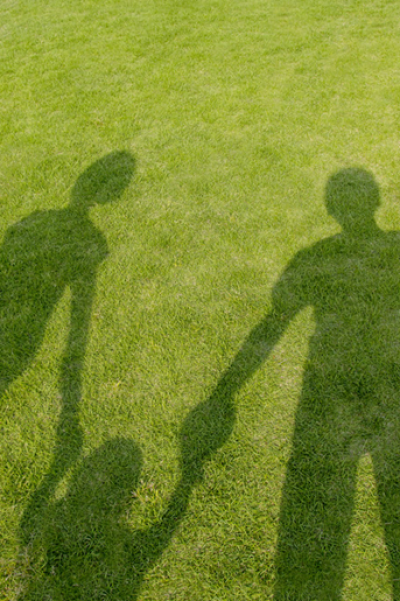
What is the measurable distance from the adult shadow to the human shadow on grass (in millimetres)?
828

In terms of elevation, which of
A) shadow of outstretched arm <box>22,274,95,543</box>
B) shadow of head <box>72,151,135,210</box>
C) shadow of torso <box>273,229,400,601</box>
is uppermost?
shadow of head <box>72,151,135,210</box>

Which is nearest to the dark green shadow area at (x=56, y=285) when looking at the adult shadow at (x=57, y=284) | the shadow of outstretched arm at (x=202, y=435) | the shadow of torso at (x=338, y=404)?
the adult shadow at (x=57, y=284)

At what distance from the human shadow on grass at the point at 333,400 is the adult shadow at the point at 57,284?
0.83 metres

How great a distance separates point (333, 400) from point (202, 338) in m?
0.99

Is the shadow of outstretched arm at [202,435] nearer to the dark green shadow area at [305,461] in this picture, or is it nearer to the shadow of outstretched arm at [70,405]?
the dark green shadow area at [305,461]

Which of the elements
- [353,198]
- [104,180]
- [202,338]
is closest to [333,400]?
[202,338]

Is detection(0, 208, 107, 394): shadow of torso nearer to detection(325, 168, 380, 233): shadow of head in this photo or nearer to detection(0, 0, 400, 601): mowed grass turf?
detection(0, 0, 400, 601): mowed grass turf

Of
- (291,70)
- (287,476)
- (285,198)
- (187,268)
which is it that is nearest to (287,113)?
(291,70)

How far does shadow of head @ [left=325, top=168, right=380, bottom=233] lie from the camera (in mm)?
3963

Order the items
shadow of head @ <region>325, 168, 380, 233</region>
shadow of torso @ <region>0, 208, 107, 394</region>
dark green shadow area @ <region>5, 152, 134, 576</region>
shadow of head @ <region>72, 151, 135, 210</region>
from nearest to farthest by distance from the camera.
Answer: dark green shadow area @ <region>5, 152, 134, 576</region> < shadow of torso @ <region>0, 208, 107, 394</region> < shadow of head @ <region>325, 168, 380, 233</region> < shadow of head @ <region>72, 151, 135, 210</region>

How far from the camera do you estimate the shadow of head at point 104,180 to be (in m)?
4.40

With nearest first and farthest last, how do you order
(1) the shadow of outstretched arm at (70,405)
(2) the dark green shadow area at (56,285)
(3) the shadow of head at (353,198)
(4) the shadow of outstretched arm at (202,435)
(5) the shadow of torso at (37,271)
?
(4) the shadow of outstretched arm at (202,435), (1) the shadow of outstretched arm at (70,405), (2) the dark green shadow area at (56,285), (5) the shadow of torso at (37,271), (3) the shadow of head at (353,198)

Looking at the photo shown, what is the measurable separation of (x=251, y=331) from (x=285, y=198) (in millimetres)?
1733

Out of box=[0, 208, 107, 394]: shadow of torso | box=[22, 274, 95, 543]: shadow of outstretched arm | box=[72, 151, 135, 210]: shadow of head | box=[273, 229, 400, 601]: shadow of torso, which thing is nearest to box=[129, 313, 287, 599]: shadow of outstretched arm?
box=[273, 229, 400, 601]: shadow of torso
